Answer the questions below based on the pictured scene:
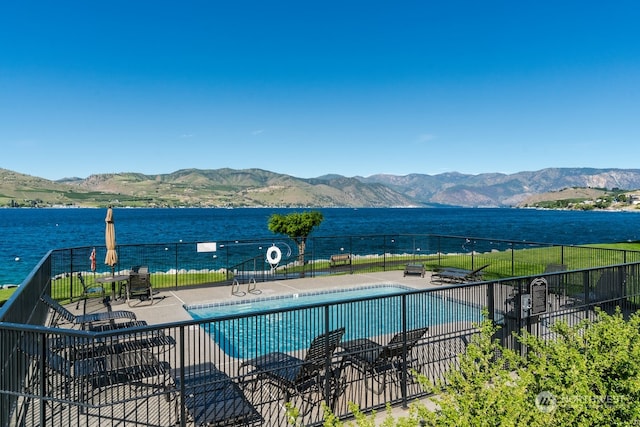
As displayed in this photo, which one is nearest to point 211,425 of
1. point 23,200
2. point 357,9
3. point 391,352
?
point 391,352

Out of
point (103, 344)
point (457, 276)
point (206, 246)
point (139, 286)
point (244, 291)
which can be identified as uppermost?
point (206, 246)

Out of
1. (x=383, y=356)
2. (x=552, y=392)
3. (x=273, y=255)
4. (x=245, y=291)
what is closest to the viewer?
(x=552, y=392)

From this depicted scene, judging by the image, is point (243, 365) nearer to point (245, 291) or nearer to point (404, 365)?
point (404, 365)

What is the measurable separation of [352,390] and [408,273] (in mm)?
10254

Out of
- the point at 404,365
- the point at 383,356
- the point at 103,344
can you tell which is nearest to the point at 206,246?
the point at 103,344

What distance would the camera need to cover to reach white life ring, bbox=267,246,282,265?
48.8 ft

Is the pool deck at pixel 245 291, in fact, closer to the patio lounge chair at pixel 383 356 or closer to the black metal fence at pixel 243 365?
the black metal fence at pixel 243 365

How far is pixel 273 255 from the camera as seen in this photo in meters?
16.0

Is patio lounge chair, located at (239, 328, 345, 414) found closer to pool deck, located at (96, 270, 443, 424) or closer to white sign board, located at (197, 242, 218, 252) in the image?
pool deck, located at (96, 270, 443, 424)

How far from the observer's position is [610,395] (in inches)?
154

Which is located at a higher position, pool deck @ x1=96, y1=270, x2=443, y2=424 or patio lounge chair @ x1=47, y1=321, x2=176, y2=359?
patio lounge chair @ x1=47, y1=321, x2=176, y2=359

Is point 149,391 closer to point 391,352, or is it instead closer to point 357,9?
point 391,352

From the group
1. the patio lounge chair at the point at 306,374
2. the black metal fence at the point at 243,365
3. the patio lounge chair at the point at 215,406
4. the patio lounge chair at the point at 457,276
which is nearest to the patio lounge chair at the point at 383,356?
the black metal fence at the point at 243,365

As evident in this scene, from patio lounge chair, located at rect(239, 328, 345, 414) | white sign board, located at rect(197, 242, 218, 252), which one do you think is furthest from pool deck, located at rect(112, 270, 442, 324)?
patio lounge chair, located at rect(239, 328, 345, 414)
